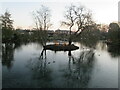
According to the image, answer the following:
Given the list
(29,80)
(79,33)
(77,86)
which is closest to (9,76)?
(29,80)

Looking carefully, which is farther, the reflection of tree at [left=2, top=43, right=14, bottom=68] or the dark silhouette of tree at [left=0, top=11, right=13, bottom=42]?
the dark silhouette of tree at [left=0, top=11, right=13, bottom=42]

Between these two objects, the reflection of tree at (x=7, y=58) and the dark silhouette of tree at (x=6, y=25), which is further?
the dark silhouette of tree at (x=6, y=25)

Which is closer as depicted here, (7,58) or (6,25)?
(7,58)

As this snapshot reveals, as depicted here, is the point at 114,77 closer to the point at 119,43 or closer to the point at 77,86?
the point at 77,86

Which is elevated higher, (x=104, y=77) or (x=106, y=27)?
(x=106, y=27)

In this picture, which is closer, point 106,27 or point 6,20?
point 6,20

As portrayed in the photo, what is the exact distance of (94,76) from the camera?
10.7m

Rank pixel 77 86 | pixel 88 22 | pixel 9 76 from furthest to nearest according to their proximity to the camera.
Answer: pixel 88 22
pixel 9 76
pixel 77 86

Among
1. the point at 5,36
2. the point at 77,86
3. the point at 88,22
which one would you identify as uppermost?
the point at 88,22

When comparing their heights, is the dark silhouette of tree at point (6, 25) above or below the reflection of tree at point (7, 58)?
above

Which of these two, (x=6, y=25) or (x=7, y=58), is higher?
(x=6, y=25)

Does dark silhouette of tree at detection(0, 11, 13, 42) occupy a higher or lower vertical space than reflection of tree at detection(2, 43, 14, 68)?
higher

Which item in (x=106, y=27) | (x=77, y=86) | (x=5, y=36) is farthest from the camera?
(x=106, y=27)

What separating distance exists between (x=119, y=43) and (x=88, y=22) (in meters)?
14.0
